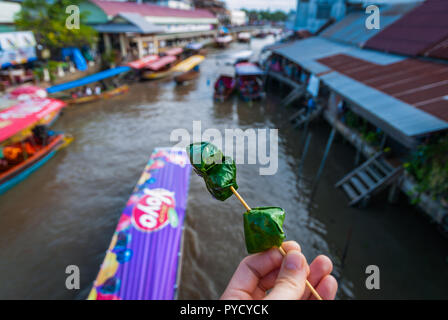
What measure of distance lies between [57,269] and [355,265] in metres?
9.19

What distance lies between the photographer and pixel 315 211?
9648 millimetres

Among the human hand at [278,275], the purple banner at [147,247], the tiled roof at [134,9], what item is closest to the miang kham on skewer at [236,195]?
the human hand at [278,275]

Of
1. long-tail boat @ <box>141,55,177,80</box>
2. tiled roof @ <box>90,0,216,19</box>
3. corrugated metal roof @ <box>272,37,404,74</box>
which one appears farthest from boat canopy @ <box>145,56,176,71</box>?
corrugated metal roof @ <box>272,37,404,74</box>

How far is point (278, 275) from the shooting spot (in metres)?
1.93

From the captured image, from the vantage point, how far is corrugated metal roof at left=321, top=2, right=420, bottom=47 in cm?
1468

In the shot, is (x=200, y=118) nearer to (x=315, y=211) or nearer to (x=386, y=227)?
(x=315, y=211)

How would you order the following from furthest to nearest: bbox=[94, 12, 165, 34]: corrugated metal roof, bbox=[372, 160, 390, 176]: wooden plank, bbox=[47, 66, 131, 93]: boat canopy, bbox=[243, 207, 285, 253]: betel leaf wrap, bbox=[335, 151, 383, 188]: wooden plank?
bbox=[94, 12, 165, 34]: corrugated metal roof, bbox=[47, 66, 131, 93]: boat canopy, bbox=[335, 151, 383, 188]: wooden plank, bbox=[372, 160, 390, 176]: wooden plank, bbox=[243, 207, 285, 253]: betel leaf wrap

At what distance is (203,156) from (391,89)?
8.98 meters

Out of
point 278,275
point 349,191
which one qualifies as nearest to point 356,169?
point 349,191

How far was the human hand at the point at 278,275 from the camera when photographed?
1822mm

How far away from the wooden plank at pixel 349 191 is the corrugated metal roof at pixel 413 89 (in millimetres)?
3538

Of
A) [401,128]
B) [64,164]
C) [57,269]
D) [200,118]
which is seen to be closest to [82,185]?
[64,164]

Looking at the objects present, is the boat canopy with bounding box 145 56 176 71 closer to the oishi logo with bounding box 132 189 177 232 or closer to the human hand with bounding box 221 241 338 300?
the oishi logo with bounding box 132 189 177 232

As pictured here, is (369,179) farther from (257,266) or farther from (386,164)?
(257,266)
